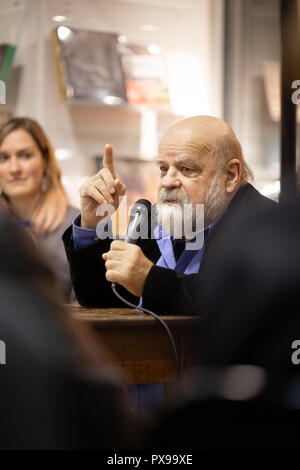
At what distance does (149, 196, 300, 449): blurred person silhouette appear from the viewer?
2.81 feet

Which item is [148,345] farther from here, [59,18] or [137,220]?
[59,18]

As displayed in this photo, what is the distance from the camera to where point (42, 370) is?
1.63 feet

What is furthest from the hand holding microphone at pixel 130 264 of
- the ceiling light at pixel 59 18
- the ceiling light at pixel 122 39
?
the ceiling light at pixel 59 18

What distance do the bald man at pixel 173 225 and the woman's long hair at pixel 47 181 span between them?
736 mm

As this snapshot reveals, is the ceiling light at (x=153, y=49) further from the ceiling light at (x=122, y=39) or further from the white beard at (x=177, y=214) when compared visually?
the white beard at (x=177, y=214)

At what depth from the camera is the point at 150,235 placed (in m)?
1.51

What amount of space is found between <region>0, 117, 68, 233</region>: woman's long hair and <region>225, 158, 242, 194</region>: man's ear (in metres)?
0.91

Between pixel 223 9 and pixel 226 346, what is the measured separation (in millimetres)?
2399

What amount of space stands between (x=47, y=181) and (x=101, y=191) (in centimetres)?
103

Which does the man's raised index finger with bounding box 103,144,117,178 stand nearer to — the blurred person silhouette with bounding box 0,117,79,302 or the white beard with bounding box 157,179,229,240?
the white beard with bounding box 157,179,229,240

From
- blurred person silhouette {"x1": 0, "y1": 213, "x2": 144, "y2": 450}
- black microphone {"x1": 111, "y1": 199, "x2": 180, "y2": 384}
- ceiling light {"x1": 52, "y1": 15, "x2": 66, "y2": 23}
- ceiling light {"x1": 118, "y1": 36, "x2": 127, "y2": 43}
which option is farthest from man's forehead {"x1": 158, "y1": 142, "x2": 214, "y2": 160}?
ceiling light {"x1": 52, "y1": 15, "x2": 66, "y2": 23}

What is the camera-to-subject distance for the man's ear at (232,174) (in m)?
1.50

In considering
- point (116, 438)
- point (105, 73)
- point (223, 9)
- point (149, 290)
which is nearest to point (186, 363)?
→ point (149, 290)

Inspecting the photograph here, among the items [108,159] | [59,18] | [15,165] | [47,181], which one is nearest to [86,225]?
[108,159]
